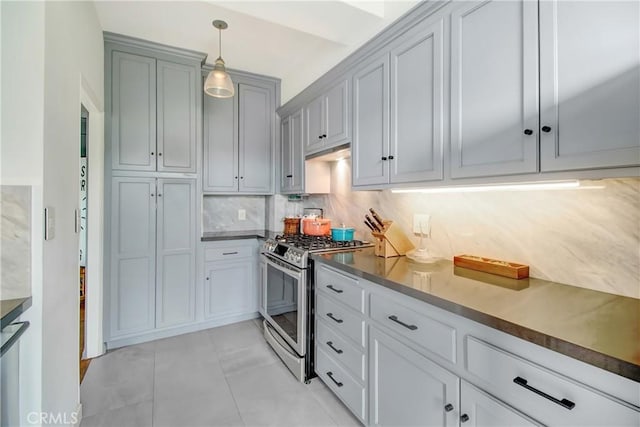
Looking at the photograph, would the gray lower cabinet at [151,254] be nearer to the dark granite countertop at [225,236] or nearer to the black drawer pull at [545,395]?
the dark granite countertop at [225,236]

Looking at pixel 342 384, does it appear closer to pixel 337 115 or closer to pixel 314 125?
pixel 337 115

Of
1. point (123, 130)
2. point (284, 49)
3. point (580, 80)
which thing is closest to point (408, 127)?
point (580, 80)

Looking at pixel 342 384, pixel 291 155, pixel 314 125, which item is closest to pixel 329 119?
pixel 314 125

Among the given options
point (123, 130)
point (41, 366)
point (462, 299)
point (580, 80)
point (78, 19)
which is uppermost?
point (78, 19)

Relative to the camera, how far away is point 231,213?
353 centimetres

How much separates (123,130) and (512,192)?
298cm

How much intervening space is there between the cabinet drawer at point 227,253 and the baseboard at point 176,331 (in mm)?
618

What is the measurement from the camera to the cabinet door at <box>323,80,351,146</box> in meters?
2.24

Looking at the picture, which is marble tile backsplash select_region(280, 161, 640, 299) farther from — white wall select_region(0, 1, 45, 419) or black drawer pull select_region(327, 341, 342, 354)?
white wall select_region(0, 1, 45, 419)

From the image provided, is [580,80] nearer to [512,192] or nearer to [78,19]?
[512,192]

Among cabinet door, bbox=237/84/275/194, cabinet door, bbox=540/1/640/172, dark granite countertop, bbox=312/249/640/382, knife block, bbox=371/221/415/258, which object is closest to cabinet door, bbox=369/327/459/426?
dark granite countertop, bbox=312/249/640/382

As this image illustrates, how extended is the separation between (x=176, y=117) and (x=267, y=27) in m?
1.18

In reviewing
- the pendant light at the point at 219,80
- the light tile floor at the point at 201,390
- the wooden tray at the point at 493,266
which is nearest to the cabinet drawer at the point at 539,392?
the wooden tray at the point at 493,266

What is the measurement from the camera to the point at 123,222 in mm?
2598
